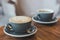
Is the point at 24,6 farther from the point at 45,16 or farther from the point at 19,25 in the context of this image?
the point at 19,25

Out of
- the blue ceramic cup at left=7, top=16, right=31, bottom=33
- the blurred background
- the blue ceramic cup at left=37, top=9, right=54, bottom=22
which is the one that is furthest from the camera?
the blurred background

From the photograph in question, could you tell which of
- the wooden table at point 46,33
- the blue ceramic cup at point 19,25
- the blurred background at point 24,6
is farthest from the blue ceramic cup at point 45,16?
the blurred background at point 24,6

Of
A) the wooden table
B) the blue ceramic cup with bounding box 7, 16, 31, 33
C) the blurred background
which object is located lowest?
the blurred background

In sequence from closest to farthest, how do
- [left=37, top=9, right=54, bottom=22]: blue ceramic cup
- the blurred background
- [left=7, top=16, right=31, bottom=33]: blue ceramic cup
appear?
[left=7, top=16, right=31, bottom=33]: blue ceramic cup → [left=37, top=9, right=54, bottom=22]: blue ceramic cup → the blurred background

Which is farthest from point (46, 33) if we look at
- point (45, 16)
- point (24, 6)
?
point (24, 6)

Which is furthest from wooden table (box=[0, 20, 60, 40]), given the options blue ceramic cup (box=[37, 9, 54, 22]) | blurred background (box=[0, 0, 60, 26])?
blurred background (box=[0, 0, 60, 26])

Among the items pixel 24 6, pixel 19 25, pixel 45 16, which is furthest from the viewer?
pixel 24 6

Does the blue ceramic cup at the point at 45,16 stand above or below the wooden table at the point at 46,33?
above

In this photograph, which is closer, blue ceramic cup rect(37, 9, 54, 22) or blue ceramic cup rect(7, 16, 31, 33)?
blue ceramic cup rect(7, 16, 31, 33)

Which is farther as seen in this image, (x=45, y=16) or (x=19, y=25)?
(x=45, y=16)

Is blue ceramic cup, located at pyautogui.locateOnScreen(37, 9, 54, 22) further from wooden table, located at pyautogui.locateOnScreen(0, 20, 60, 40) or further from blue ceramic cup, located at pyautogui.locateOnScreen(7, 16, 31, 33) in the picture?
blue ceramic cup, located at pyautogui.locateOnScreen(7, 16, 31, 33)

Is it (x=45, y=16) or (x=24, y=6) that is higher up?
(x=45, y=16)

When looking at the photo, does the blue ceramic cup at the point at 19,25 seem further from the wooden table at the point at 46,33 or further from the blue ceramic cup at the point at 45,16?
the blue ceramic cup at the point at 45,16

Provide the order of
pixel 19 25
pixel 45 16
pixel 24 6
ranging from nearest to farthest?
pixel 19 25 → pixel 45 16 → pixel 24 6
